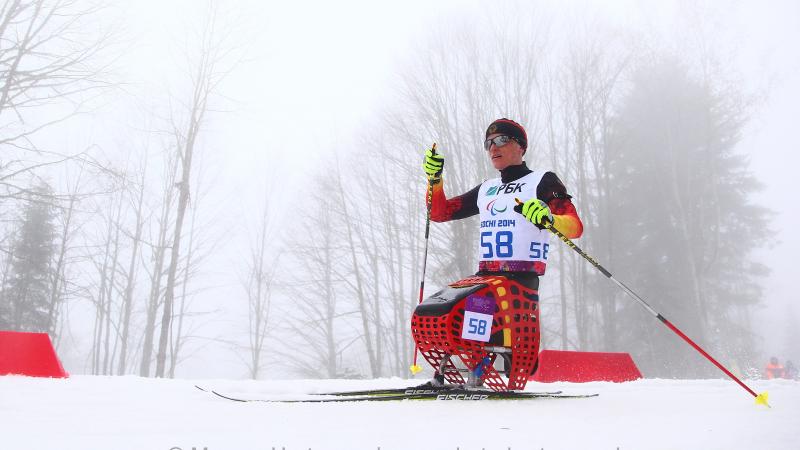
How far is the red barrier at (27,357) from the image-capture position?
3766 mm

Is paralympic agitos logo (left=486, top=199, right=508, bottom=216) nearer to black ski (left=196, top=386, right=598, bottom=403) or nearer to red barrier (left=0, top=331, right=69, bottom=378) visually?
black ski (left=196, top=386, right=598, bottom=403)

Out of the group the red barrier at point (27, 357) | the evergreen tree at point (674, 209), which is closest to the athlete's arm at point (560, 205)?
the red barrier at point (27, 357)

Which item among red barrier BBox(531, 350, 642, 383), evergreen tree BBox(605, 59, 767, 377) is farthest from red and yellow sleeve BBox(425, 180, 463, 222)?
evergreen tree BBox(605, 59, 767, 377)

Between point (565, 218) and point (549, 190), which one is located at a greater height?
point (549, 190)

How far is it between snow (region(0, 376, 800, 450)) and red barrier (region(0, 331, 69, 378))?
32.0 inches

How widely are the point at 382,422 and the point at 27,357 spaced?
3277 millimetres

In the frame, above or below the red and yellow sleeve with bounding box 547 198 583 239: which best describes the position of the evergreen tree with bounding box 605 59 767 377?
above

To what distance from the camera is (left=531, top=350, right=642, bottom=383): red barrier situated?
15.6ft

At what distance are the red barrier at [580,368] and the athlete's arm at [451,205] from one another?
6.06ft

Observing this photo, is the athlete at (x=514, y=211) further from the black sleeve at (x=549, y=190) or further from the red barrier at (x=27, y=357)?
the red barrier at (x=27, y=357)

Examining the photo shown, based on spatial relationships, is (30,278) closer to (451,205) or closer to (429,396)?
(451,205)

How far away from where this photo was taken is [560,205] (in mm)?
3141

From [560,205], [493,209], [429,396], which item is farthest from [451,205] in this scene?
[429,396]

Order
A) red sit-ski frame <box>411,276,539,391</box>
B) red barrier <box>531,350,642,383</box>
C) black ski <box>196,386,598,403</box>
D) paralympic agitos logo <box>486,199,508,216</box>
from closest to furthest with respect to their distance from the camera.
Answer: black ski <box>196,386,598,403</box>, red sit-ski frame <box>411,276,539,391</box>, paralympic agitos logo <box>486,199,508,216</box>, red barrier <box>531,350,642,383</box>
